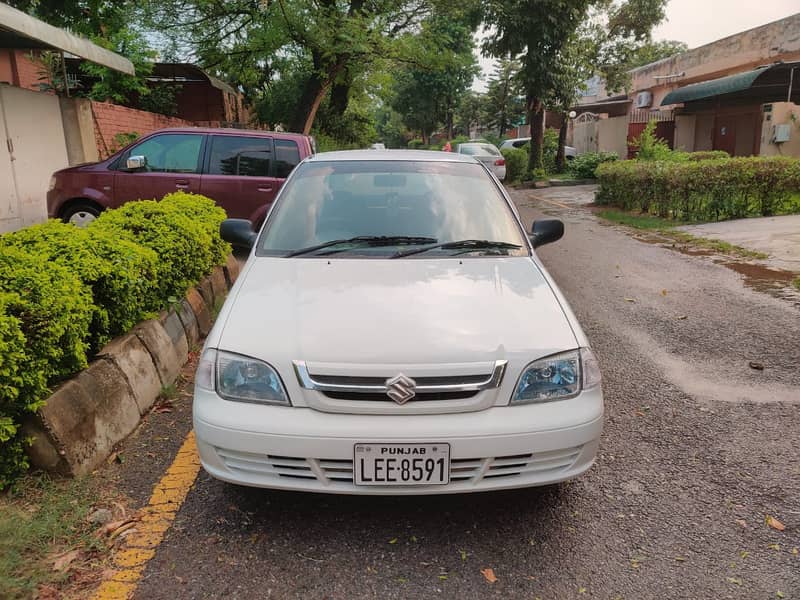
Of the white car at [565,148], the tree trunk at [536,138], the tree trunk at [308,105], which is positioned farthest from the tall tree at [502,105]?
the tree trunk at [308,105]

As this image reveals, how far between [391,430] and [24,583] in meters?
1.43

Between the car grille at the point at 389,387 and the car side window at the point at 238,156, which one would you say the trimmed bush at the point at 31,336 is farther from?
the car side window at the point at 238,156

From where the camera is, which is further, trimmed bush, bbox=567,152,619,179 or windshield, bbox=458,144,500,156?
windshield, bbox=458,144,500,156

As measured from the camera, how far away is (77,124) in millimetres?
11828

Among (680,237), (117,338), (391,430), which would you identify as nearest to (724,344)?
(391,430)

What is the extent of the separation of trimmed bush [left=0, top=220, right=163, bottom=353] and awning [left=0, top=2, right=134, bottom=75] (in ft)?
17.8

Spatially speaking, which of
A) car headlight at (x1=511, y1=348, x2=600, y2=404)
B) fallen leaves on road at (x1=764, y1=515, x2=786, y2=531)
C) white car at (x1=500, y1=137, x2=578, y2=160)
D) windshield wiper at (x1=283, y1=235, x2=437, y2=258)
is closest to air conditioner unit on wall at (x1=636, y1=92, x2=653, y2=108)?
white car at (x1=500, y1=137, x2=578, y2=160)

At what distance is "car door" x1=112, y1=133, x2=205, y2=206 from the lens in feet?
27.7

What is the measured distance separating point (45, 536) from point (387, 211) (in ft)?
7.94

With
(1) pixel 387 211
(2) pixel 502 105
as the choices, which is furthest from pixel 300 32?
(2) pixel 502 105

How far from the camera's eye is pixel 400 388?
248cm

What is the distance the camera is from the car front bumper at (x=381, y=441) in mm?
2451

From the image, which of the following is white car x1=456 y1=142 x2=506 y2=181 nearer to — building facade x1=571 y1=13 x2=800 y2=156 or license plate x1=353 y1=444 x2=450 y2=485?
building facade x1=571 y1=13 x2=800 y2=156

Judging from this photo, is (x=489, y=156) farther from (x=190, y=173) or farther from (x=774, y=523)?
(x=774, y=523)
